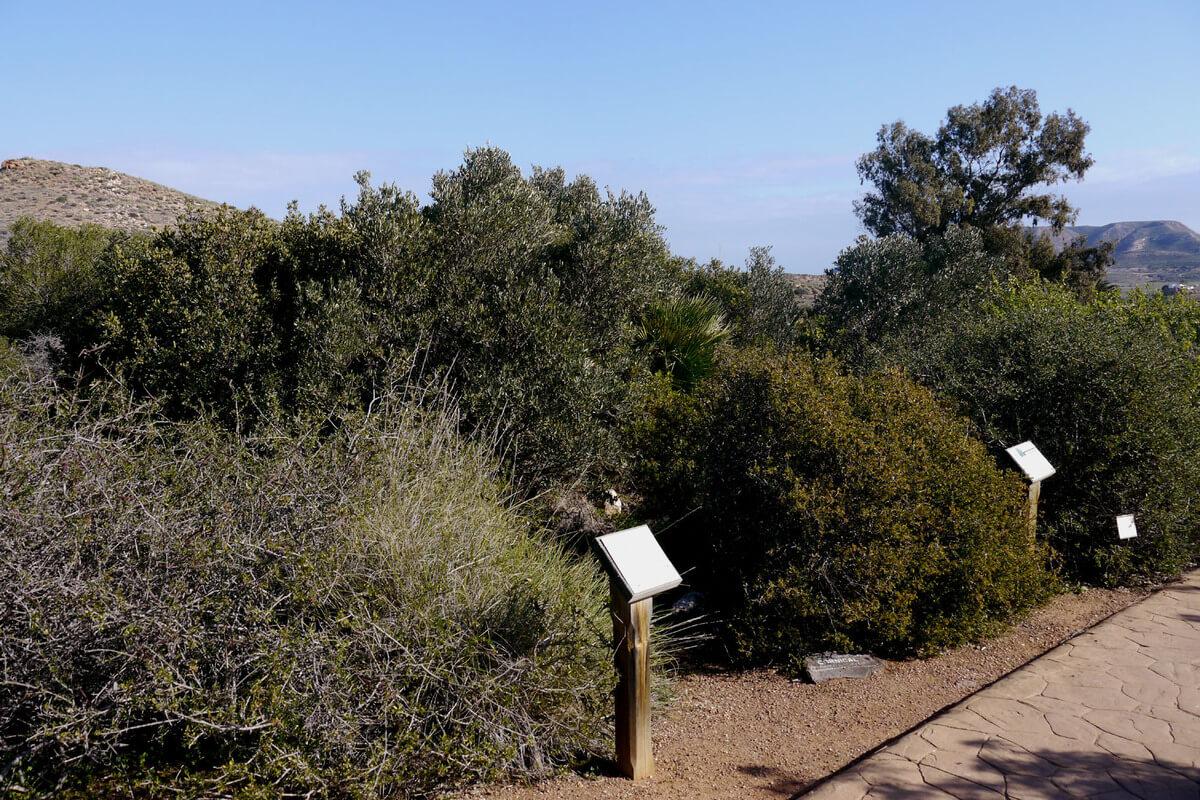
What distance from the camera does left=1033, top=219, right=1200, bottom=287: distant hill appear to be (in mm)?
57625

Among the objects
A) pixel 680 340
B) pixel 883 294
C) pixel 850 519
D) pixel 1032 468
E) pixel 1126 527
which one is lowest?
pixel 1126 527

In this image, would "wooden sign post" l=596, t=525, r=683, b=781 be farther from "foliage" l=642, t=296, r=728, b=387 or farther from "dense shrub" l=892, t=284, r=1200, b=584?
"foliage" l=642, t=296, r=728, b=387

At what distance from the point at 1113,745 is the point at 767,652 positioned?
191 centimetres

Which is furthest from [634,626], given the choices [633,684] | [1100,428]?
[1100,428]

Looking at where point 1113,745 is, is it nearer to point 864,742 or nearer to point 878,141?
point 864,742

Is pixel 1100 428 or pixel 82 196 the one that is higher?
pixel 82 196

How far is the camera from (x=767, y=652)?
554cm

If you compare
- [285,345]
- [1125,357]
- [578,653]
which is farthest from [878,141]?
[578,653]

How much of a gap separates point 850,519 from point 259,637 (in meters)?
3.42

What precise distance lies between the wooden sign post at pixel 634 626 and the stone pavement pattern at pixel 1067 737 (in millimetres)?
Result: 771

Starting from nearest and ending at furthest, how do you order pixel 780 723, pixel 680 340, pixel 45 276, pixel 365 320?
pixel 780 723 < pixel 365 320 < pixel 680 340 < pixel 45 276

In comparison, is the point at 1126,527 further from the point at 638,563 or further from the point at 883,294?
the point at 883,294

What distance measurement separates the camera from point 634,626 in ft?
12.9

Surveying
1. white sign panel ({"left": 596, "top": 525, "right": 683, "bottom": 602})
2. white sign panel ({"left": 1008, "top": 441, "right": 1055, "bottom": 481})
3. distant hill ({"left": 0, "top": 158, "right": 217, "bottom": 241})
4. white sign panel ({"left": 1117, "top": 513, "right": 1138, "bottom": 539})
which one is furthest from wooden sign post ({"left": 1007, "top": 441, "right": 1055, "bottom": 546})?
distant hill ({"left": 0, "top": 158, "right": 217, "bottom": 241})
